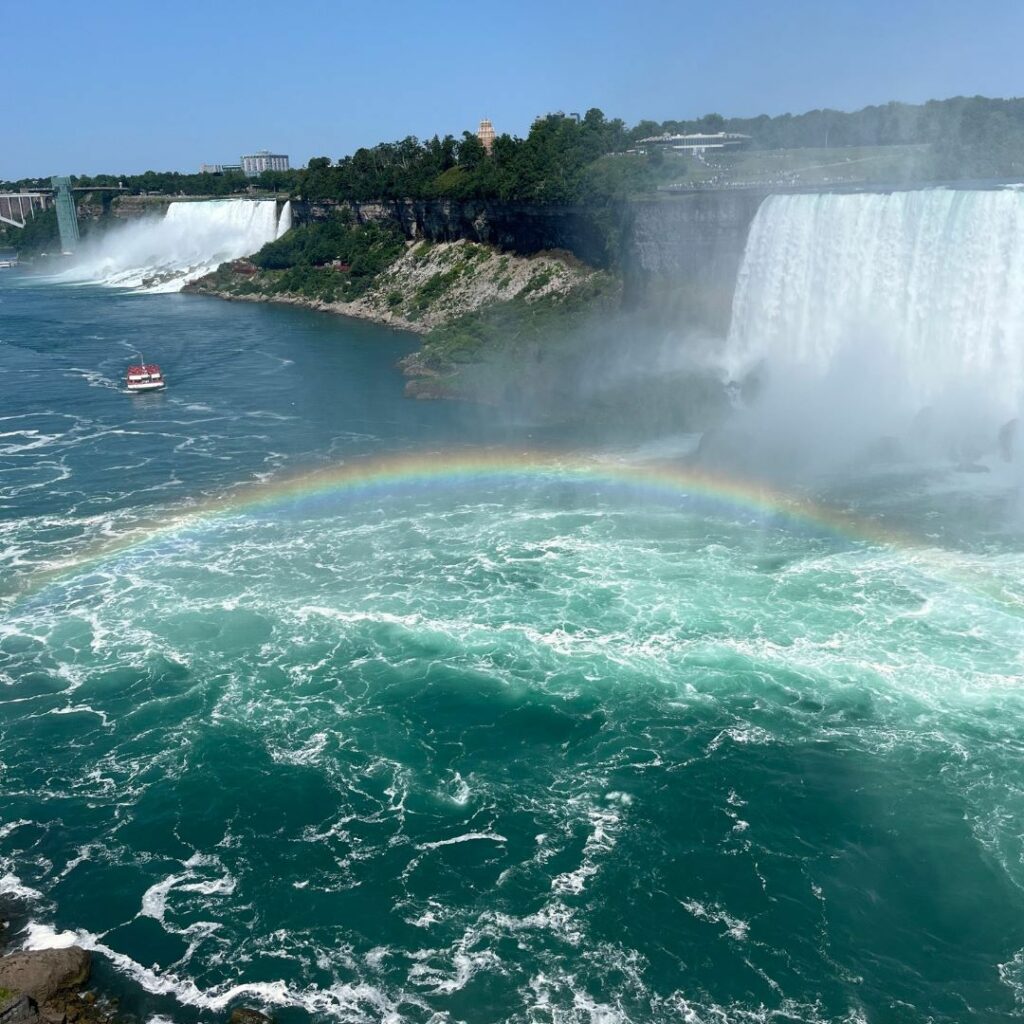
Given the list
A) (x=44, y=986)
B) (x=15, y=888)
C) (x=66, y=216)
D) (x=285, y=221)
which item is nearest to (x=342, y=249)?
(x=285, y=221)

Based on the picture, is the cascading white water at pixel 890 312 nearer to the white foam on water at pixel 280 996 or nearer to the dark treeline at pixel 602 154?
the dark treeline at pixel 602 154

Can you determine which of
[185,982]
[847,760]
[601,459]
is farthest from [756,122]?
[185,982]

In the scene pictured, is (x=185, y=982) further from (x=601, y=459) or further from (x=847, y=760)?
(x=601, y=459)

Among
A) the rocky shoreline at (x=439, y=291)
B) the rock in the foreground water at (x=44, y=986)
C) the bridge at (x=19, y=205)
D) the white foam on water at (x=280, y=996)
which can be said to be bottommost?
the white foam on water at (x=280, y=996)

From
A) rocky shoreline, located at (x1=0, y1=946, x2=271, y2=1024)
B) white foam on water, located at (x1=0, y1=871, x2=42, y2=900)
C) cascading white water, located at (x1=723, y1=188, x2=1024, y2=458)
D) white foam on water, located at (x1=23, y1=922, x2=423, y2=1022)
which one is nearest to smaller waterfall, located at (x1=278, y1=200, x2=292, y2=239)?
cascading white water, located at (x1=723, y1=188, x2=1024, y2=458)

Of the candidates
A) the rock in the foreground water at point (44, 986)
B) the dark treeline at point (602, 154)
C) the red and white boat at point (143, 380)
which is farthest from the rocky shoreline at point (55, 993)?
the dark treeline at point (602, 154)

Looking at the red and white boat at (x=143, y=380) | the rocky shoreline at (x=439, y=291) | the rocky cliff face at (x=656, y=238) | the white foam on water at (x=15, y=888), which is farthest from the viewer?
the rocky shoreline at (x=439, y=291)

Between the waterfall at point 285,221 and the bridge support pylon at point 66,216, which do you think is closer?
the waterfall at point 285,221
